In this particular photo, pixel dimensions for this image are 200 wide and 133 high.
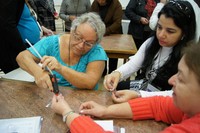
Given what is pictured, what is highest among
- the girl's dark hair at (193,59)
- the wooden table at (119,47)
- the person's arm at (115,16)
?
the girl's dark hair at (193,59)

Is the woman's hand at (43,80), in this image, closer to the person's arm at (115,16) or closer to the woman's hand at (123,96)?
the woman's hand at (123,96)

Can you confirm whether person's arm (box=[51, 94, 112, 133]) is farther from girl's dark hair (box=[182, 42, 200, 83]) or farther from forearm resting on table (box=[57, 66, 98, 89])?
girl's dark hair (box=[182, 42, 200, 83])

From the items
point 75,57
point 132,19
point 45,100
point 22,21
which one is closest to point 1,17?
point 22,21

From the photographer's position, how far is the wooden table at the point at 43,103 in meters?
0.99

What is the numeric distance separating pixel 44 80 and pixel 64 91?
14 cm

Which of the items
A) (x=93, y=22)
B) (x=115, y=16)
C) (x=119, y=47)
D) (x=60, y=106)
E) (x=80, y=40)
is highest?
(x=93, y=22)

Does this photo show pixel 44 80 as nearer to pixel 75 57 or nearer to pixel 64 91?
pixel 64 91

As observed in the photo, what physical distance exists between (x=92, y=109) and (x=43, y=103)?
0.98 ft

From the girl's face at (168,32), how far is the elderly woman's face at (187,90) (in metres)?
0.81

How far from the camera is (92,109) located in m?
1.05

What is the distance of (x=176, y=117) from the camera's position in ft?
3.34

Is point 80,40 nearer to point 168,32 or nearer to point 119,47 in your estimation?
point 168,32

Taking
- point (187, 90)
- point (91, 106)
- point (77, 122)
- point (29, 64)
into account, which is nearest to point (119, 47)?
point (29, 64)

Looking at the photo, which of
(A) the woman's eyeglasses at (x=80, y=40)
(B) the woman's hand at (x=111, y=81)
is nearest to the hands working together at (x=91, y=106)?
(B) the woman's hand at (x=111, y=81)
